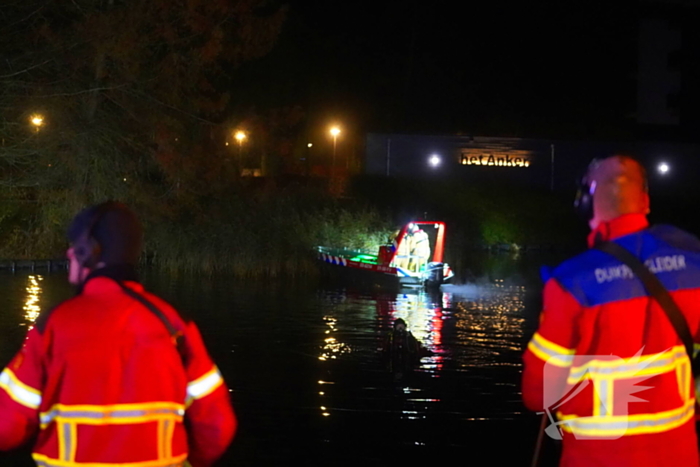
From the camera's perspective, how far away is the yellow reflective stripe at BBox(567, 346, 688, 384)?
325 centimetres

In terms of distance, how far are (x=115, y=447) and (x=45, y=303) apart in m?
16.8

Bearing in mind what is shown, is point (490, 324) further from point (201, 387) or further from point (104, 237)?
point (104, 237)

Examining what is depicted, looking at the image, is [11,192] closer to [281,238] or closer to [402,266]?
[281,238]

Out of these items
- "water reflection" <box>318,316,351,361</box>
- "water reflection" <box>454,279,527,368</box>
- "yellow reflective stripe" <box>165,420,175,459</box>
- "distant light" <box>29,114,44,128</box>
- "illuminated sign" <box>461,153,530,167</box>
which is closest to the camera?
"yellow reflective stripe" <box>165,420,175,459</box>

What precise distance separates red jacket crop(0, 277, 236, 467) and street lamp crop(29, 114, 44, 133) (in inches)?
890

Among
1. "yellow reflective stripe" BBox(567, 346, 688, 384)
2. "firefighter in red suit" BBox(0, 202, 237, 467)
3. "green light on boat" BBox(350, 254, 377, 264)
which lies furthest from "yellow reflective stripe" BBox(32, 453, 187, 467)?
"green light on boat" BBox(350, 254, 377, 264)

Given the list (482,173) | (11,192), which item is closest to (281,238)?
(11,192)

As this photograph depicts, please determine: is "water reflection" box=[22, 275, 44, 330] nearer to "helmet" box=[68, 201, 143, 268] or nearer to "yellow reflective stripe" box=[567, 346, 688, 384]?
"helmet" box=[68, 201, 143, 268]

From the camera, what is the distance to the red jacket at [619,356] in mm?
3178

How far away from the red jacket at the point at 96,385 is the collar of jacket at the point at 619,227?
65.4 inches

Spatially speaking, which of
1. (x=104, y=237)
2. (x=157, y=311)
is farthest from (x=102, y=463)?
(x=104, y=237)

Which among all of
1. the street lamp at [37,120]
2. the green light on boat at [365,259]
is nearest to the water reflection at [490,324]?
the green light on boat at [365,259]

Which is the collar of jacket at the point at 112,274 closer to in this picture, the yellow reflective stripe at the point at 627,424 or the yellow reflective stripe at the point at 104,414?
the yellow reflective stripe at the point at 104,414

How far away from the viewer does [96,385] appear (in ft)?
9.87
